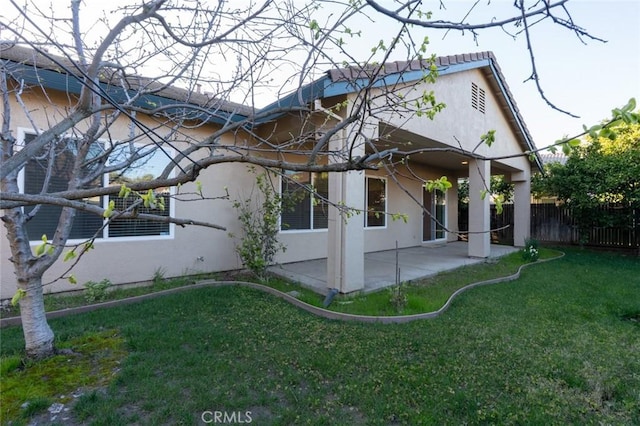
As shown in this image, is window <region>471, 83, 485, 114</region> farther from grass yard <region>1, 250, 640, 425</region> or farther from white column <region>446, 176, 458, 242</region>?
grass yard <region>1, 250, 640, 425</region>

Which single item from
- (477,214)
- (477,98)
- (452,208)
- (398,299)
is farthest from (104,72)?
(452,208)

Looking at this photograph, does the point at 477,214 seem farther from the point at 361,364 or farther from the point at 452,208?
the point at 361,364

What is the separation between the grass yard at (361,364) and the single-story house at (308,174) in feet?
4.47

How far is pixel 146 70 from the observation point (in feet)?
11.6

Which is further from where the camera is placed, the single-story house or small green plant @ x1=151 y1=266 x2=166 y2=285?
small green plant @ x1=151 y1=266 x2=166 y2=285

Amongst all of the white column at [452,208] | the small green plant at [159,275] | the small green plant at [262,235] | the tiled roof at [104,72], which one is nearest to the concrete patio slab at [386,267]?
the small green plant at [262,235]

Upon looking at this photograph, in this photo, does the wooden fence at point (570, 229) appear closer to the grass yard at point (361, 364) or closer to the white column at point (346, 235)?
the white column at point (346, 235)

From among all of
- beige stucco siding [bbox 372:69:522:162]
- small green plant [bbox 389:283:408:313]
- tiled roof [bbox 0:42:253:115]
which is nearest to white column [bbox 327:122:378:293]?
small green plant [bbox 389:283:408:313]

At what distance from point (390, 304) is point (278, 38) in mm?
4112

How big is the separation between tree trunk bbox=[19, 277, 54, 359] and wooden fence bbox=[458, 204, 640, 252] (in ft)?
36.7

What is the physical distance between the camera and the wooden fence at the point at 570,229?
11.4 metres

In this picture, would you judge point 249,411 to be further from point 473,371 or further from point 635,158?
point 635,158

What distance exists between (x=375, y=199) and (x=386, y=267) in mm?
3409

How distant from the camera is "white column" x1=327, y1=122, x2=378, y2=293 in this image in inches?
223
